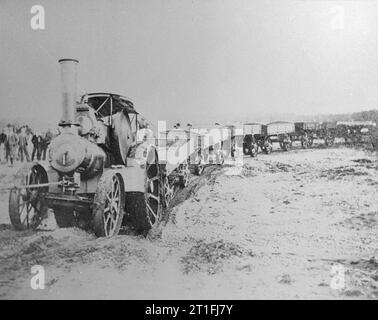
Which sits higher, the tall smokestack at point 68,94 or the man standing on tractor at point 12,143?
the tall smokestack at point 68,94

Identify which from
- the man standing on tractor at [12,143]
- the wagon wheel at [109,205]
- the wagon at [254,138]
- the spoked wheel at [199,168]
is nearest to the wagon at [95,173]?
the wagon wheel at [109,205]

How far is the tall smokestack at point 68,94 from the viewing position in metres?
2.94

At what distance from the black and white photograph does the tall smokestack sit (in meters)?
0.01

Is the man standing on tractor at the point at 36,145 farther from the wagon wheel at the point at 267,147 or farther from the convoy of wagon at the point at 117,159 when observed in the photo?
the wagon wheel at the point at 267,147

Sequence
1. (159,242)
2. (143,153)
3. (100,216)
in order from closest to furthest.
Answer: (100,216) → (159,242) → (143,153)

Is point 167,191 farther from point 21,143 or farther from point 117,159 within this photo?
point 21,143

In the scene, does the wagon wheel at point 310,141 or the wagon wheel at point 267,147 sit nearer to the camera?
the wagon wheel at point 310,141

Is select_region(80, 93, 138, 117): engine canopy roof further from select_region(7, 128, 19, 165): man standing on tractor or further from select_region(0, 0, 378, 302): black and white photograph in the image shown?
select_region(7, 128, 19, 165): man standing on tractor

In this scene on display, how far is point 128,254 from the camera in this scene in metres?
3.03

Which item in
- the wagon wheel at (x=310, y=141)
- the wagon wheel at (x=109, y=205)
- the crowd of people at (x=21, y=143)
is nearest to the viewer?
the wagon wheel at (x=109, y=205)

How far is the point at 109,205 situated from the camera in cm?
308

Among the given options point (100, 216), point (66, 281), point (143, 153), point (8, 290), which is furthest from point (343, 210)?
point (8, 290)
